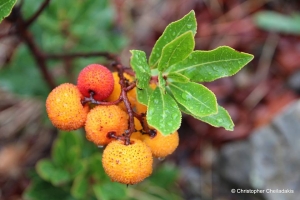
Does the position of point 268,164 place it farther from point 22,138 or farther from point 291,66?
point 22,138

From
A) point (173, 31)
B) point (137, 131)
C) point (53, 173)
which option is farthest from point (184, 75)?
point (53, 173)

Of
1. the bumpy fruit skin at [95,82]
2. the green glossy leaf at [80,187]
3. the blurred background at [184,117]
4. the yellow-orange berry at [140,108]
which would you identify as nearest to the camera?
the bumpy fruit skin at [95,82]

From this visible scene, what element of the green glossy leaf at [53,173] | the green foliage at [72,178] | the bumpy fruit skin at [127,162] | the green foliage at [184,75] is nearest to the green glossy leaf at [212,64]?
the green foliage at [184,75]

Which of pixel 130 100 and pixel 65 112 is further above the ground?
pixel 65 112

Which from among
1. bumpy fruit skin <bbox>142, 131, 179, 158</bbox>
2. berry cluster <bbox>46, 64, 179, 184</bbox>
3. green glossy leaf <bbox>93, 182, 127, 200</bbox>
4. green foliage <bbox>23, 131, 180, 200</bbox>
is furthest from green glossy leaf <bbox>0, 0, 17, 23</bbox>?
green glossy leaf <bbox>93, 182, 127, 200</bbox>

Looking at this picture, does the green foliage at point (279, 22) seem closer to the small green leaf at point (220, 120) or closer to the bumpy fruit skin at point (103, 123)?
the small green leaf at point (220, 120)

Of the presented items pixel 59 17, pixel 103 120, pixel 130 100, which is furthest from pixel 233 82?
pixel 103 120
